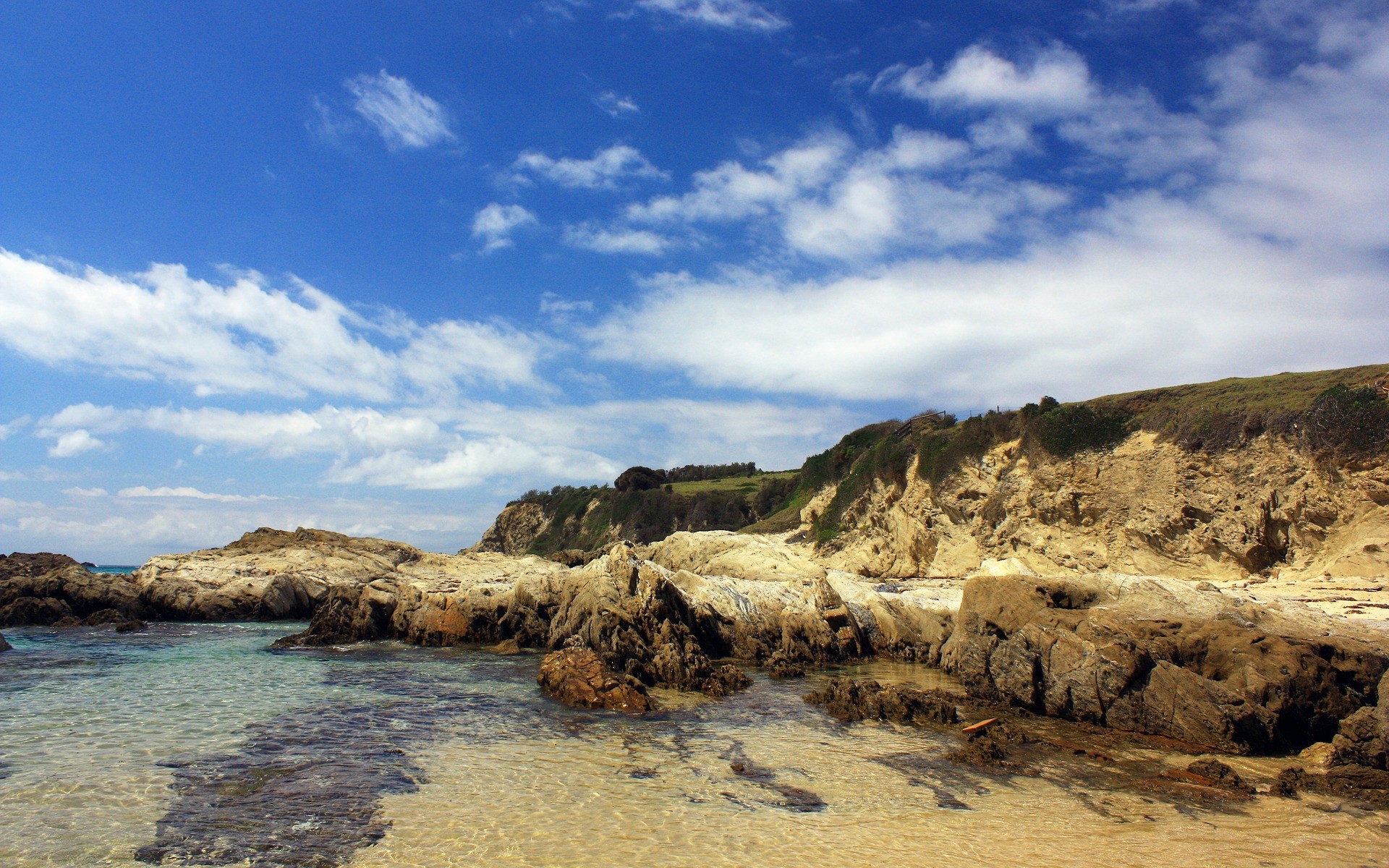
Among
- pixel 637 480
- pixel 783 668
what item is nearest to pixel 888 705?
pixel 783 668

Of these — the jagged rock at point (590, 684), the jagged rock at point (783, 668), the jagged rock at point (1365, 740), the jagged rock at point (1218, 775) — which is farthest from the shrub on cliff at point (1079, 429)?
the jagged rock at point (590, 684)

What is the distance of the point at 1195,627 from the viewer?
11719 mm

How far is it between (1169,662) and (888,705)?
4407mm

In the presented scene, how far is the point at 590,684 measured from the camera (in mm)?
13008

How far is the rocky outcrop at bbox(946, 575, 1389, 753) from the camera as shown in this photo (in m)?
10.2

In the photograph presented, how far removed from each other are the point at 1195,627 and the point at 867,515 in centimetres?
2192

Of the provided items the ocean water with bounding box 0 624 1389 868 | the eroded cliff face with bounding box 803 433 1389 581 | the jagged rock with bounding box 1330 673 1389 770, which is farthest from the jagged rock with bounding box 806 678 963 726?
the eroded cliff face with bounding box 803 433 1389 581

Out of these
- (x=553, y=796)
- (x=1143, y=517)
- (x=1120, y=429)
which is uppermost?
(x=1120, y=429)

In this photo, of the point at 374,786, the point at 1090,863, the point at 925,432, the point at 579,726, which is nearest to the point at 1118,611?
the point at 1090,863

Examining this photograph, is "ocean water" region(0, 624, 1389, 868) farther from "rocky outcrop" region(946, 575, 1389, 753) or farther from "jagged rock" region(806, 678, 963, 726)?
"rocky outcrop" region(946, 575, 1389, 753)

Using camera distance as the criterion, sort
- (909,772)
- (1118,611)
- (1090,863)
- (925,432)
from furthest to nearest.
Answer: (925,432) < (1118,611) < (909,772) < (1090,863)

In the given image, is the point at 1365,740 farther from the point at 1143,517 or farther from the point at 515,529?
the point at 515,529

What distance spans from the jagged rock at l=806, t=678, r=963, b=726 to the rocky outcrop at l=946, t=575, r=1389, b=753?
5.10 ft

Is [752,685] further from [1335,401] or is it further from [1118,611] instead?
[1335,401]
